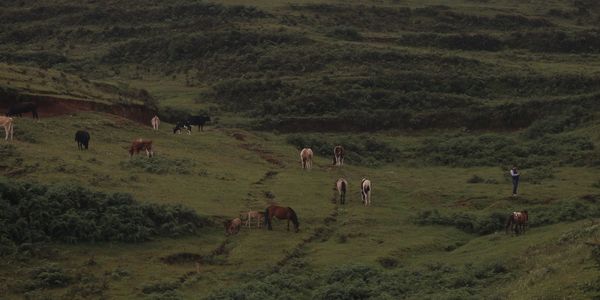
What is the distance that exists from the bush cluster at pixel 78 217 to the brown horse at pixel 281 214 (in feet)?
7.86

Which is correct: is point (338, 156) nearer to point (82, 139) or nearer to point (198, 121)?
point (198, 121)

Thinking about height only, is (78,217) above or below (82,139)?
below

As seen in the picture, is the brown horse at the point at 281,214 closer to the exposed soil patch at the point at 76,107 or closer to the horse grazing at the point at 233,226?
the horse grazing at the point at 233,226

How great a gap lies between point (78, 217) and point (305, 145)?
25.9 metres

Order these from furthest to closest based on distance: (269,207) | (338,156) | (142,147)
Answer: (338,156) → (142,147) → (269,207)

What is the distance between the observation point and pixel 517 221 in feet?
99.3

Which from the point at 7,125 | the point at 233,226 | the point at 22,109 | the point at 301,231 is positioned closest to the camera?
the point at 233,226

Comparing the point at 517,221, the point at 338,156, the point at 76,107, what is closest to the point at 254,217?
the point at 517,221

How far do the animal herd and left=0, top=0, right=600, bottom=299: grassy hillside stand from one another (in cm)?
68

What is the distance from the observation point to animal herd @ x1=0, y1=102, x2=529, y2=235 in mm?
30297

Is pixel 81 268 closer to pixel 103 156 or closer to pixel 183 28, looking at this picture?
pixel 103 156

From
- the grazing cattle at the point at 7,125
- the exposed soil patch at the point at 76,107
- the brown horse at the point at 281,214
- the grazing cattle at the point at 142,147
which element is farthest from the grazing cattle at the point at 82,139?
the brown horse at the point at 281,214

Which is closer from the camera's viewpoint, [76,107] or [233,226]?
[233,226]

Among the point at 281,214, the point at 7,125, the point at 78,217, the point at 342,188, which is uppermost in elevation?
the point at 7,125
